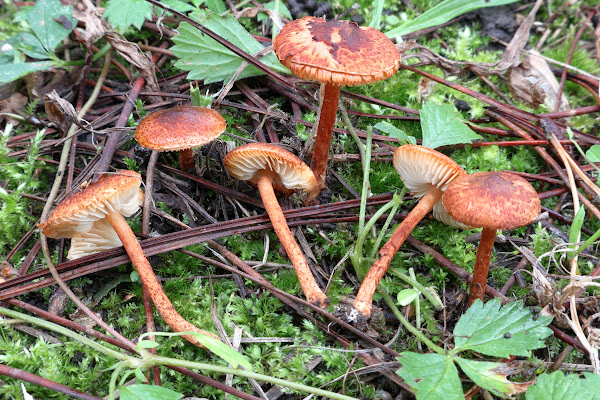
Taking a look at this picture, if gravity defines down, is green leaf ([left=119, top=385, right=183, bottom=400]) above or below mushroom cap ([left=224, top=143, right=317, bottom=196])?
below

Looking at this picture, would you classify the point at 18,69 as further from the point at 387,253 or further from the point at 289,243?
the point at 387,253

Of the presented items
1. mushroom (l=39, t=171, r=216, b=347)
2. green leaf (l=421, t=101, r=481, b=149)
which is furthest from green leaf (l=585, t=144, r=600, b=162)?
mushroom (l=39, t=171, r=216, b=347)

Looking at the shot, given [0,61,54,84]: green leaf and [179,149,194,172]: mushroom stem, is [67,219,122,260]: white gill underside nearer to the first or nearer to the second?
[179,149,194,172]: mushroom stem

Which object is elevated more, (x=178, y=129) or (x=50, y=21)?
(x=50, y=21)

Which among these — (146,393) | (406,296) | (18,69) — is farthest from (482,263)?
(18,69)

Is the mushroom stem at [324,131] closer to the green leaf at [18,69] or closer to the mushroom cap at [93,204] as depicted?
the mushroom cap at [93,204]

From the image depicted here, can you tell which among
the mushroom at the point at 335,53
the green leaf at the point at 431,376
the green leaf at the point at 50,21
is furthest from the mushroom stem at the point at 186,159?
the green leaf at the point at 431,376
